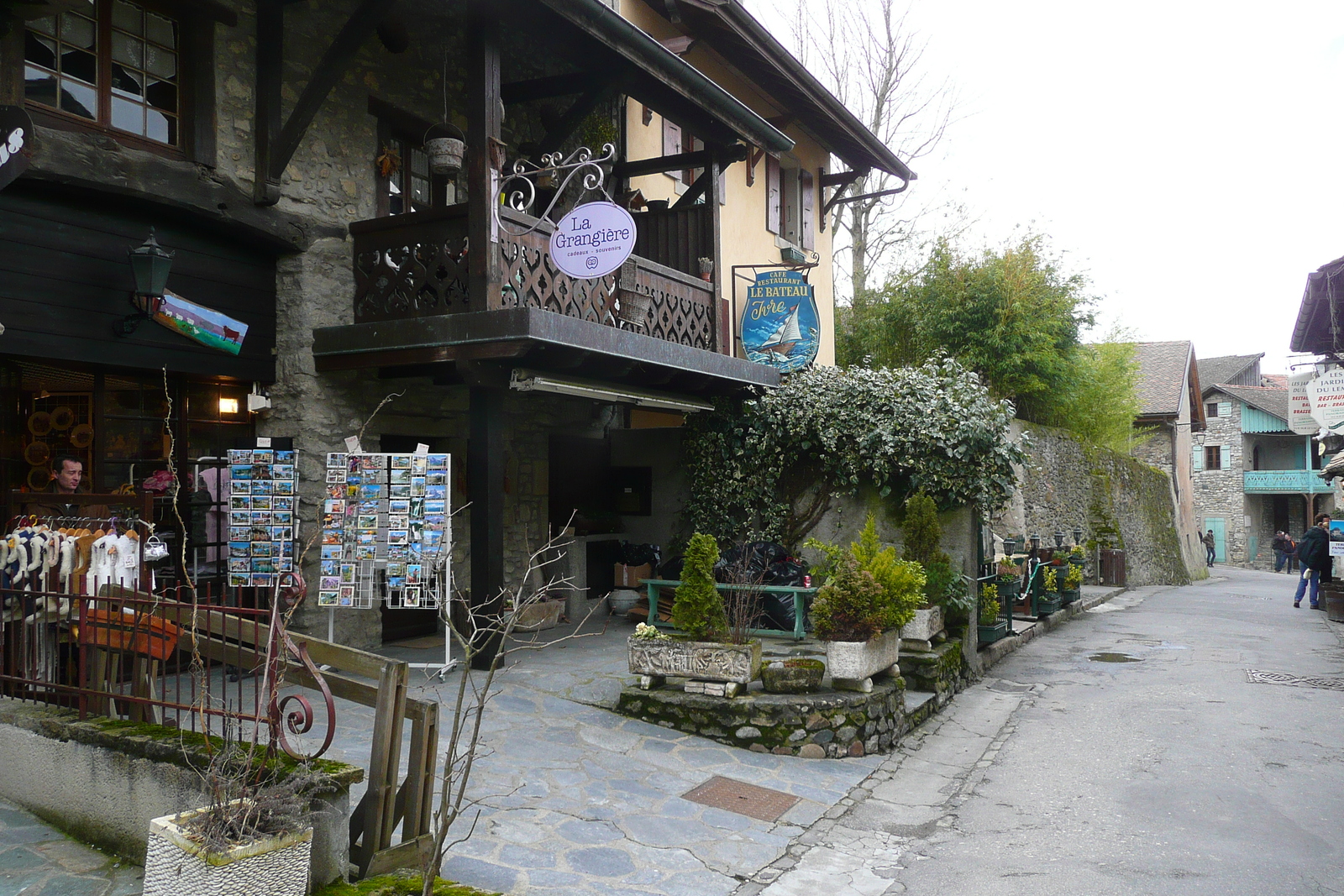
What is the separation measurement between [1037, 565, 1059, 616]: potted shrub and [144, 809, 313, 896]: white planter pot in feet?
39.5

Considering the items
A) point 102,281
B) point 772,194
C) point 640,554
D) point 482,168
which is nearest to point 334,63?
point 482,168

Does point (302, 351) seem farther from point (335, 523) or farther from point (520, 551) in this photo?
point (520, 551)

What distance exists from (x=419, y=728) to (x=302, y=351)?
5105 millimetres

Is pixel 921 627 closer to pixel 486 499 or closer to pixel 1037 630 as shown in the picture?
pixel 486 499

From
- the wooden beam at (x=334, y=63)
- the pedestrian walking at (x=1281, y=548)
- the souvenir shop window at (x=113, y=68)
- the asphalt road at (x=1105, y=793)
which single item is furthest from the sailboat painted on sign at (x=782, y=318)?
the pedestrian walking at (x=1281, y=548)

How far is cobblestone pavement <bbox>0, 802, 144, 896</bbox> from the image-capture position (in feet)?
11.8

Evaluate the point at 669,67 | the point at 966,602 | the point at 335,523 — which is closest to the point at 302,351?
the point at 335,523

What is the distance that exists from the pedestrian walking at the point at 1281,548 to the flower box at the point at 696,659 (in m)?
38.0

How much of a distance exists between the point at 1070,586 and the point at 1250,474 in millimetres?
30846

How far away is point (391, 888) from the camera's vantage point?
11.1 feet

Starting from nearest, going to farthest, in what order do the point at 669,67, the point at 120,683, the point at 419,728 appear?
1. the point at 419,728
2. the point at 120,683
3. the point at 669,67

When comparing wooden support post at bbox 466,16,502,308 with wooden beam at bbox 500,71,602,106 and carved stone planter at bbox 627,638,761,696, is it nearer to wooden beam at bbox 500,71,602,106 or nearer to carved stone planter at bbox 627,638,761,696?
wooden beam at bbox 500,71,602,106

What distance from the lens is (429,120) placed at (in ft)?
29.3

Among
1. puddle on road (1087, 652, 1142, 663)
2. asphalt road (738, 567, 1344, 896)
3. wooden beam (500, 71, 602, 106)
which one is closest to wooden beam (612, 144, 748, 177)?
wooden beam (500, 71, 602, 106)
